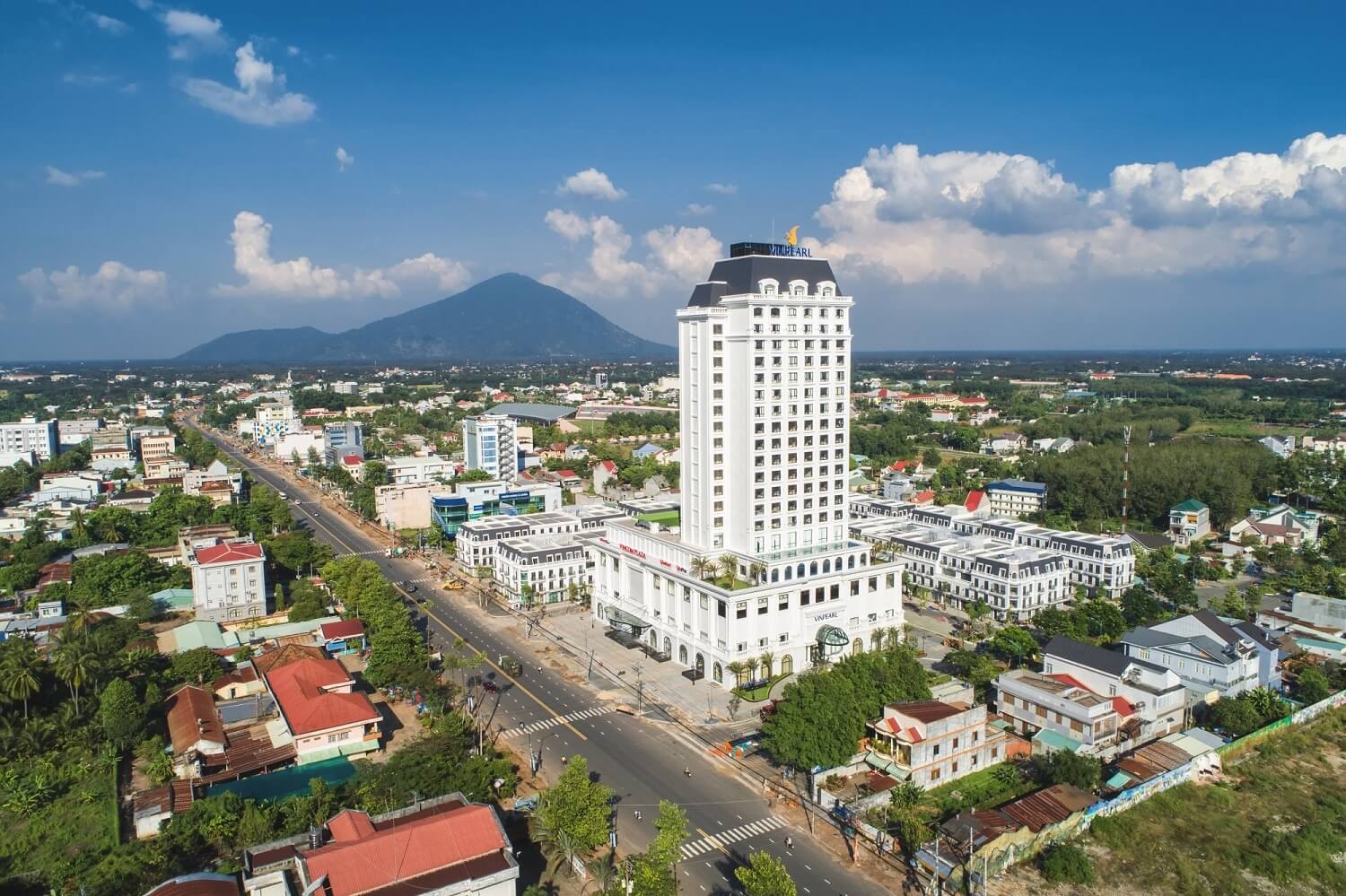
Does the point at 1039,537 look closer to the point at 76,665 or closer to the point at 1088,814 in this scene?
the point at 1088,814

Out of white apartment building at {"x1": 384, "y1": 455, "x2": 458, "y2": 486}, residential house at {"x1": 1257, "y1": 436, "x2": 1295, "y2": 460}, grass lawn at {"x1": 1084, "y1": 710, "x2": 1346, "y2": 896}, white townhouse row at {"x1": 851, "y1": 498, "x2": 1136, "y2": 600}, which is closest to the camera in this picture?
grass lawn at {"x1": 1084, "y1": 710, "x2": 1346, "y2": 896}

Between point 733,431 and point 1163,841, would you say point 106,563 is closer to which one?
point 733,431

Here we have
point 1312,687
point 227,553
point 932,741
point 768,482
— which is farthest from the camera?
point 227,553

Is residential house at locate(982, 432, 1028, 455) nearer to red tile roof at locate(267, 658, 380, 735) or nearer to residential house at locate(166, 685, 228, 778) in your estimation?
red tile roof at locate(267, 658, 380, 735)

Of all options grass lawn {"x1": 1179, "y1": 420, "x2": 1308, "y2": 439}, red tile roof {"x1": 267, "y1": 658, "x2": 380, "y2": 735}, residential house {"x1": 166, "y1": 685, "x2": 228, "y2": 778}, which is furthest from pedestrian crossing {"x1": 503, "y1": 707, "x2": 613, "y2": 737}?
grass lawn {"x1": 1179, "y1": 420, "x2": 1308, "y2": 439}

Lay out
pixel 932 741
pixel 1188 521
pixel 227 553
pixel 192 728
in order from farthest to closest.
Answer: pixel 1188 521 < pixel 227 553 < pixel 192 728 < pixel 932 741

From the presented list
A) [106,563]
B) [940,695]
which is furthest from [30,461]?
[940,695]

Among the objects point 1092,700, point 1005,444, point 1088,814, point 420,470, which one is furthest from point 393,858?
point 1005,444
